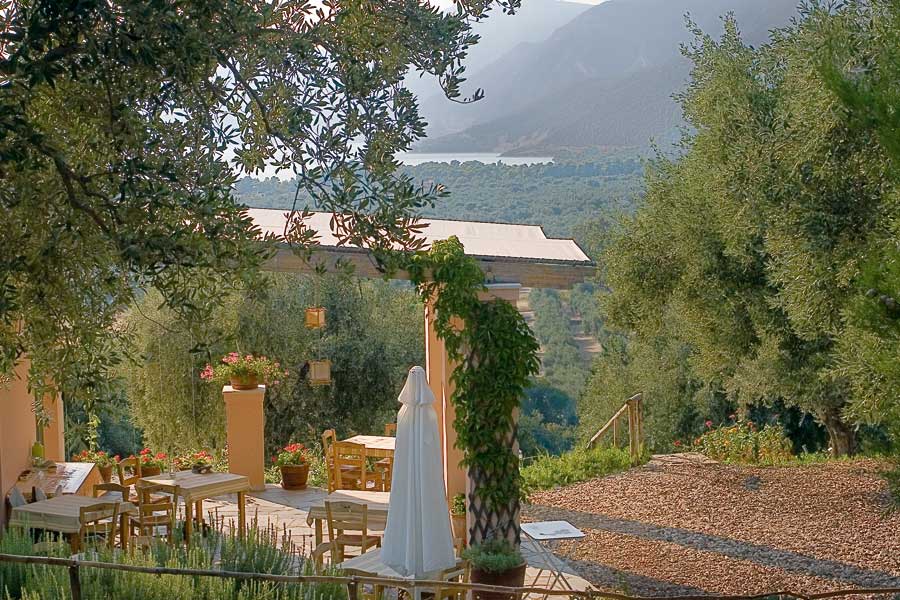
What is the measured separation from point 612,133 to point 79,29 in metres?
32.8

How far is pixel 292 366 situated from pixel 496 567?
33.9 feet

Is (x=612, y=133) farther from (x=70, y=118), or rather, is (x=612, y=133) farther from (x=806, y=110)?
(x=70, y=118)

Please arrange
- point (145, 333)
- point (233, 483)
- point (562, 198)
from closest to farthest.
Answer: point (233, 483)
point (145, 333)
point (562, 198)

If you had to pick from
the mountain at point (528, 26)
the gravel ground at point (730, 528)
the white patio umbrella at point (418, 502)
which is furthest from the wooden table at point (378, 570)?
the mountain at point (528, 26)

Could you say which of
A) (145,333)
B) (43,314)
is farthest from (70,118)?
(145,333)

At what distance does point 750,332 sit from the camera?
39.0ft

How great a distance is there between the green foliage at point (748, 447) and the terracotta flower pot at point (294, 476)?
587 centimetres

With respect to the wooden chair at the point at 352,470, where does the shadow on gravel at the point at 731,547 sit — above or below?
below

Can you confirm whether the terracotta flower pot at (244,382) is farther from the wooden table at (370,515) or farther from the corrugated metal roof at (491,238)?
the wooden table at (370,515)

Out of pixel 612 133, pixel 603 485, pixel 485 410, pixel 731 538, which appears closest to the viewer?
pixel 485 410

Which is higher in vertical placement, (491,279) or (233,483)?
(491,279)

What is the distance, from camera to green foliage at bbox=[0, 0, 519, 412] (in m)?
3.03

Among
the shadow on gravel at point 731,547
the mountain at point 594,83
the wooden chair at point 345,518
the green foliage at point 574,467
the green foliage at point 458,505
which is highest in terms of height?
the mountain at point 594,83

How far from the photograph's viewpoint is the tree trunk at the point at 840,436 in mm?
13148
